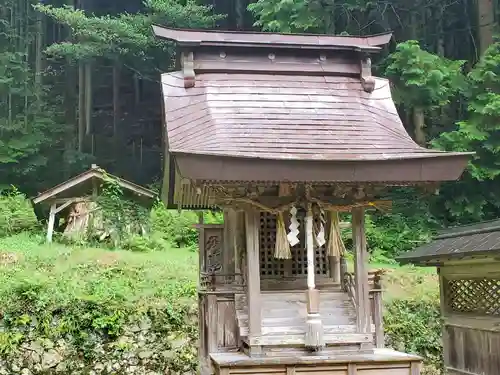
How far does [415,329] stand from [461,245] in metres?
5.50

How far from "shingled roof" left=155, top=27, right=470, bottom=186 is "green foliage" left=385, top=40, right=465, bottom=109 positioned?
34.5 feet

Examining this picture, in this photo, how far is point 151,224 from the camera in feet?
70.6

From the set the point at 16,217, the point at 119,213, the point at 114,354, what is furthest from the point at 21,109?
the point at 114,354

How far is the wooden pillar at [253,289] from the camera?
27.2ft


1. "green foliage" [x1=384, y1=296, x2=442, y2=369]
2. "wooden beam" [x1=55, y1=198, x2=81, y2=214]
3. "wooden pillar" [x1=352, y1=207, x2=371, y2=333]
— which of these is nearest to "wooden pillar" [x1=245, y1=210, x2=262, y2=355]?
"wooden pillar" [x1=352, y1=207, x2=371, y2=333]

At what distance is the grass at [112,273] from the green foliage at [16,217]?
209cm

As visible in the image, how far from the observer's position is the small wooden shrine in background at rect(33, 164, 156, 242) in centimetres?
2030

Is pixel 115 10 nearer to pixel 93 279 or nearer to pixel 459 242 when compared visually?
pixel 93 279

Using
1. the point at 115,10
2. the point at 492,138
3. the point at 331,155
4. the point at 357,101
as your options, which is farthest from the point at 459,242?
the point at 115,10

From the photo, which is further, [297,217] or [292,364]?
[297,217]

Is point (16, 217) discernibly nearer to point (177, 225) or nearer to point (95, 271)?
point (177, 225)

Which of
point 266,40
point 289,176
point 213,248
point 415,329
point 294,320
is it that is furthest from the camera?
point 415,329

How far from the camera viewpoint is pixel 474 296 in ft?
34.8

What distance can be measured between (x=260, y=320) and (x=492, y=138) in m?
14.1
